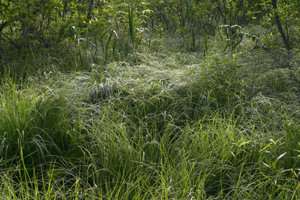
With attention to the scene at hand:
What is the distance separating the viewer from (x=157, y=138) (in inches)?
87.3

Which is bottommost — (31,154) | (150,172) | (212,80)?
(150,172)

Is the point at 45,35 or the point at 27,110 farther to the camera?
the point at 45,35

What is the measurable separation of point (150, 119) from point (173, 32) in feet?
15.8

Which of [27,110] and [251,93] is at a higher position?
[27,110]

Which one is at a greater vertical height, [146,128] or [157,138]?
[146,128]

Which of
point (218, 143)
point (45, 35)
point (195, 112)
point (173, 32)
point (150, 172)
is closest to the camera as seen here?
point (150, 172)

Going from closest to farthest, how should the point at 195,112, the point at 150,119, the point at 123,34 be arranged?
the point at 150,119 → the point at 195,112 → the point at 123,34

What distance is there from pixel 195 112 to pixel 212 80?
1.54 feet

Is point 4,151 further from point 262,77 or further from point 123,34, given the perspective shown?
point 123,34

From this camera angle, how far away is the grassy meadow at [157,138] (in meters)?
1.64

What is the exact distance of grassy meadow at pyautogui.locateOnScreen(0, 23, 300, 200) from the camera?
64.7 inches

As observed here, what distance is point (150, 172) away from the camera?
183cm

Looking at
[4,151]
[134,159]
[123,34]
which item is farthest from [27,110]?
[123,34]

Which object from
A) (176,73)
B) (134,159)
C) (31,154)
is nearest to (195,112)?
(176,73)
